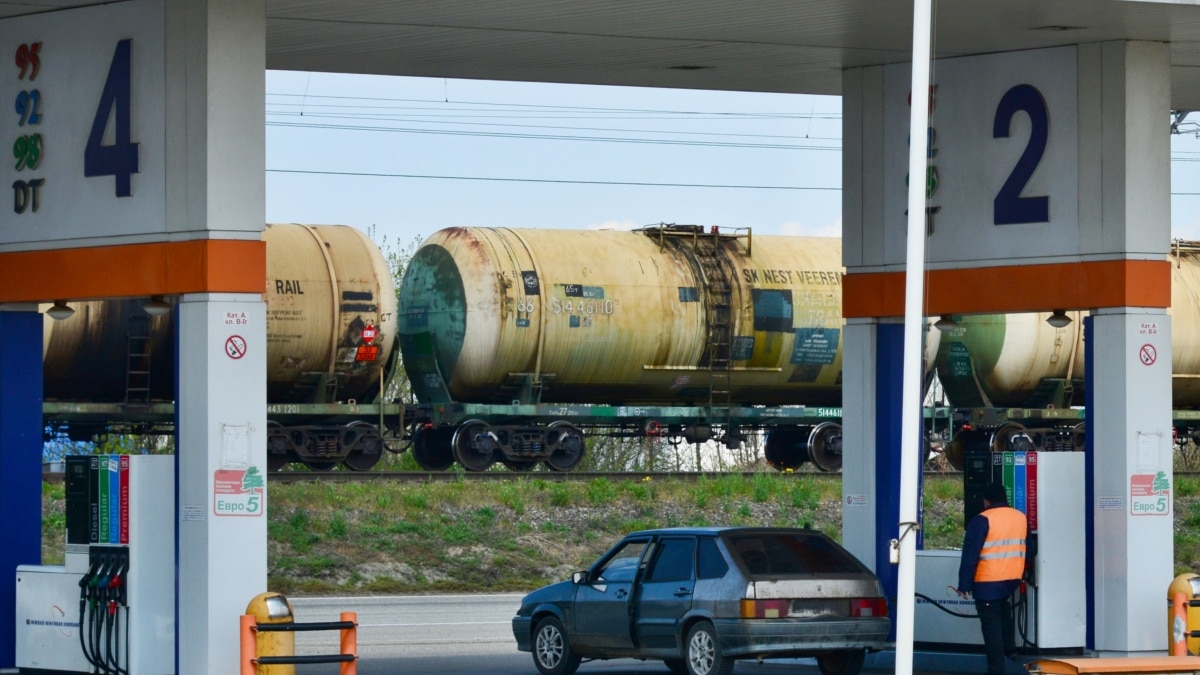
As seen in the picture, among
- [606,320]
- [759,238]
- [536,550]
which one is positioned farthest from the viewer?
[759,238]

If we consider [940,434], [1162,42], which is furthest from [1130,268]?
[940,434]

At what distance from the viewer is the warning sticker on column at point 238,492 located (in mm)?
12211

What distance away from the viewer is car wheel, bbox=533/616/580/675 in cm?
1495

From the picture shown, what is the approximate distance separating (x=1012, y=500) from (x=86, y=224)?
7.45 m

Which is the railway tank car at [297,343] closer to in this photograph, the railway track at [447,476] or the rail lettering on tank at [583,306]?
the railway track at [447,476]

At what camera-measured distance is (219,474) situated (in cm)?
1222

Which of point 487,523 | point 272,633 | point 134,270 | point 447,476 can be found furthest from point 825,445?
point 272,633

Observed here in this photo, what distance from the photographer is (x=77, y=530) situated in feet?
42.9

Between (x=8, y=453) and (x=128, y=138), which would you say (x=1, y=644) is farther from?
(x=128, y=138)

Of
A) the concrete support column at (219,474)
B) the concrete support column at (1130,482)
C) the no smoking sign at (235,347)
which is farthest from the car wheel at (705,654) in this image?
the no smoking sign at (235,347)

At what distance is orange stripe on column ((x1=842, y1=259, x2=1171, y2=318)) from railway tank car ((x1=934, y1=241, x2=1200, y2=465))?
16.1 metres

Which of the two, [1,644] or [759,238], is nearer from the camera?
[1,644]

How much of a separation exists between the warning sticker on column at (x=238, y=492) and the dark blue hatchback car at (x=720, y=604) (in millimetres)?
3354

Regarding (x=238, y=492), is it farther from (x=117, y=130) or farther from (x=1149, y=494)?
(x=1149, y=494)
